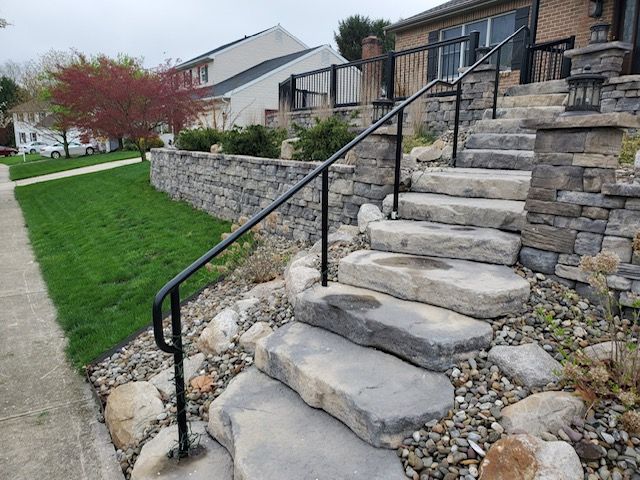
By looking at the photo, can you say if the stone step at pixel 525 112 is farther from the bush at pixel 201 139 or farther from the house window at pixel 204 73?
the house window at pixel 204 73

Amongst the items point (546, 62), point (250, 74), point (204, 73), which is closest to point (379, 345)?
point (546, 62)

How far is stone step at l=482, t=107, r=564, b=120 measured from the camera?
16.9 ft

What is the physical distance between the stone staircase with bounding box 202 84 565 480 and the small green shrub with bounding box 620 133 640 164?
114cm

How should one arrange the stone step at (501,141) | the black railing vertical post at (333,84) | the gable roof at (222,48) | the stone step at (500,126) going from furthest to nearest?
the gable roof at (222,48) → the black railing vertical post at (333,84) → the stone step at (500,126) → the stone step at (501,141)

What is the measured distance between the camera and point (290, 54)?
79.9ft

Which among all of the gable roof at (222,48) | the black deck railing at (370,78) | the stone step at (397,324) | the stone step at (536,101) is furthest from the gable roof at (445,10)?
the gable roof at (222,48)

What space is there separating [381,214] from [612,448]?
2485mm

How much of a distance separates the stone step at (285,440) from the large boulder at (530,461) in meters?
0.36

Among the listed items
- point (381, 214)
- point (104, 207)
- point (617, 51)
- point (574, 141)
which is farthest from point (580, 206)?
point (104, 207)

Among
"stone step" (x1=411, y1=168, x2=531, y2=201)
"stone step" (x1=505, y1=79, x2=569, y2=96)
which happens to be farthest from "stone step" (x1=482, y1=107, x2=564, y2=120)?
"stone step" (x1=411, y1=168, x2=531, y2=201)

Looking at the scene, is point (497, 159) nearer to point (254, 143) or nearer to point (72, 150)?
point (254, 143)

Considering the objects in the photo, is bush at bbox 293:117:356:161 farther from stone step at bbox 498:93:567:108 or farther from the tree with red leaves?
the tree with red leaves

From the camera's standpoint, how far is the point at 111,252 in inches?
248

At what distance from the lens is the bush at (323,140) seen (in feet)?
19.7
